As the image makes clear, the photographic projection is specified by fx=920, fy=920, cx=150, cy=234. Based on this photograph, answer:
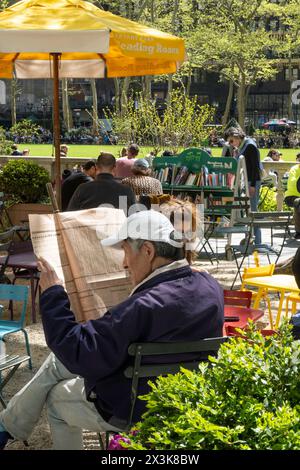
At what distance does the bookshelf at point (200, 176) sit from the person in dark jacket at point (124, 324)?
28.2 feet

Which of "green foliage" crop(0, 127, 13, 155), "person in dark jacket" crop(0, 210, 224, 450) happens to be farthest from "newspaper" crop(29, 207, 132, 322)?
"green foliage" crop(0, 127, 13, 155)

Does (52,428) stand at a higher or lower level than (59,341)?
lower

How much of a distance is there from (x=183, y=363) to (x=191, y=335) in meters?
0.15

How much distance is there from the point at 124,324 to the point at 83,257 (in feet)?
2.64

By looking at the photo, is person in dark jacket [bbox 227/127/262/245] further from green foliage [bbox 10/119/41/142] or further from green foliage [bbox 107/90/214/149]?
green foliage [bbox 10/119/41/142]

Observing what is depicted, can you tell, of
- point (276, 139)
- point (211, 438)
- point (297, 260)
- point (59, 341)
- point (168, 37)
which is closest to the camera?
point (211, 438)

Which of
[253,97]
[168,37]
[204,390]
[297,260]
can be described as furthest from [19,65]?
[253,97]

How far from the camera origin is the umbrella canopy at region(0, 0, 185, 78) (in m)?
7.61

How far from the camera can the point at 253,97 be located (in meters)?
93.8

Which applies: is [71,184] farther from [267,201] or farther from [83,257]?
[267,201]

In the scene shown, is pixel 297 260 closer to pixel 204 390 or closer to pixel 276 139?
pixel 204 390

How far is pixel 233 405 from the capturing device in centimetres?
253

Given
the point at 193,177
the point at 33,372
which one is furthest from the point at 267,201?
the point at 33,372

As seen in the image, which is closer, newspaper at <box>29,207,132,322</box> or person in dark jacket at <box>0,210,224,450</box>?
person in dark jacket at <box>0,210,224,450</box>
